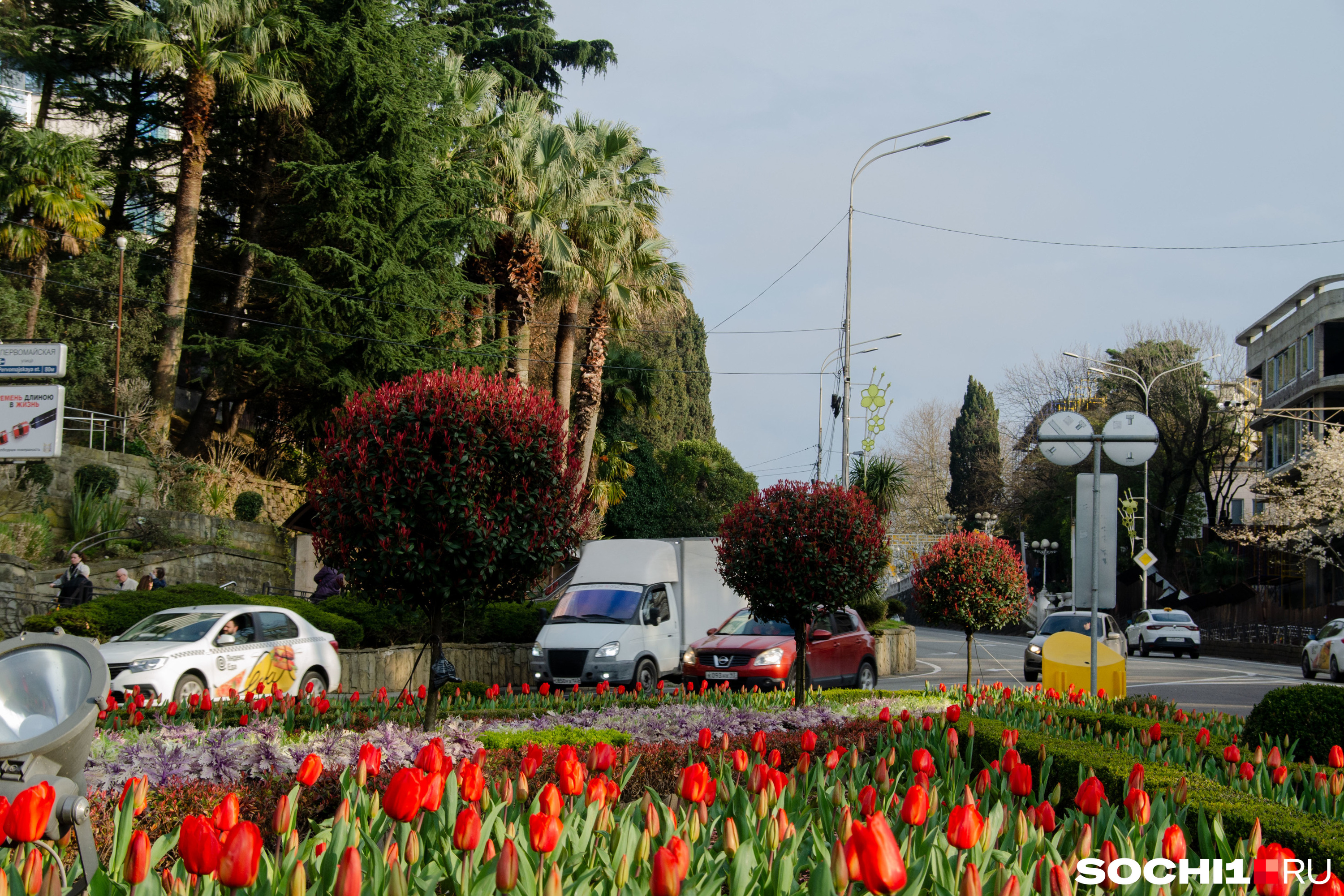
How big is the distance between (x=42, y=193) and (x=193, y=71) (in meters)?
4.64

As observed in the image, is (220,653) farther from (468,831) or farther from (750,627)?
(468,831)

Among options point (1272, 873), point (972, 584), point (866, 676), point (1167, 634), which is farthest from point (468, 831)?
point (1167, 634)

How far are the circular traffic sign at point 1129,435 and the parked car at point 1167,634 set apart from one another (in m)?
26.4

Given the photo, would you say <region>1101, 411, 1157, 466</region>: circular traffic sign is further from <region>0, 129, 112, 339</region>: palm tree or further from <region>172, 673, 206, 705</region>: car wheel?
<region>0, 129, 112, 339</region>: palm tree

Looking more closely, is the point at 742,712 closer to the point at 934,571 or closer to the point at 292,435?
the point at 934,571

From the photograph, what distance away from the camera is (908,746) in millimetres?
6141

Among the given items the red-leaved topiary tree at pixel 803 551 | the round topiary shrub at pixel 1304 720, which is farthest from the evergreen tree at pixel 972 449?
the round topiary shrub at pixel 1304 720

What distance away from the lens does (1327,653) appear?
79.3 feet

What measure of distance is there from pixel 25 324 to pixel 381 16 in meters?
12.0

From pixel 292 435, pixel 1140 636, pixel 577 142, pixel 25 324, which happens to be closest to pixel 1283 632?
pixel 1140 636

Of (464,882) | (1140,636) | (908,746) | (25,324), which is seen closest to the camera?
(464,882)

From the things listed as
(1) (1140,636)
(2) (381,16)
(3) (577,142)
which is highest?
(2) (381,16)

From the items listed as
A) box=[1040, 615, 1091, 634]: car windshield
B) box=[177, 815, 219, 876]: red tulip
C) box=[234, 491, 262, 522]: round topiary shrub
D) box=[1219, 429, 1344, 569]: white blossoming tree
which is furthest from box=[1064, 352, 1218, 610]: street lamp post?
box=[177, 815, 219, 876]: red tulip

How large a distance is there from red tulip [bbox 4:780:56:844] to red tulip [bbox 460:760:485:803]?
1.17 m
